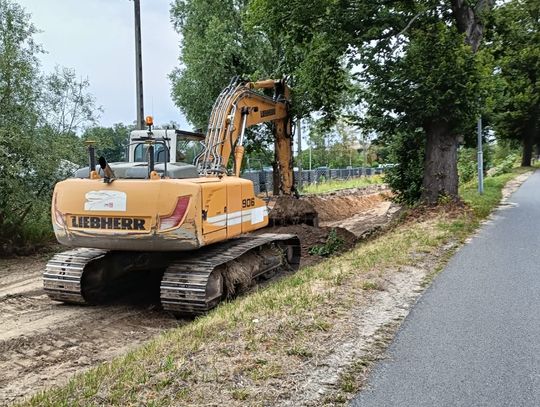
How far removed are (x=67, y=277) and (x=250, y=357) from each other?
190 inches

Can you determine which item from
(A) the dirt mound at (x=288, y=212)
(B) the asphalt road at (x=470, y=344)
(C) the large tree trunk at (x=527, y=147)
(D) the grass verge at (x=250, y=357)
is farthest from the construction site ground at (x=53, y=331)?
(C) the large tree trunk at (x=527, y=147)

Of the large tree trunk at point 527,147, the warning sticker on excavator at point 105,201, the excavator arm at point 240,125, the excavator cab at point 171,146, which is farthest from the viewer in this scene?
the large tree trunk at point 527,147

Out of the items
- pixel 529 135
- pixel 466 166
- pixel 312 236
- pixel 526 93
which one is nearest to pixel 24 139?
pixel 312 236

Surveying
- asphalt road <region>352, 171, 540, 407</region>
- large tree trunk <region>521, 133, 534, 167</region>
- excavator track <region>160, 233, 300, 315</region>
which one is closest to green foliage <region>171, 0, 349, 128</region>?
excavator track <region>160, 233, 300, 315</region>

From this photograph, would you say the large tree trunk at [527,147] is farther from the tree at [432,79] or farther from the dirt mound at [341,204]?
the tree at [432,79]

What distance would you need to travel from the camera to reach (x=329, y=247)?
45.3ft

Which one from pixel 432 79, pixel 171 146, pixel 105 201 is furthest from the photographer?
pixel 432 79

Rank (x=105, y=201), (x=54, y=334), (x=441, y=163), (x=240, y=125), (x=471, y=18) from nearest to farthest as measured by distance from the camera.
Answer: (x=54, y=334) < (x=105, y=201) < (x=240, y=125) < (x=471, y=18) < (x=441, y=163)

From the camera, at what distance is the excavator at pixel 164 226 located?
7.43m

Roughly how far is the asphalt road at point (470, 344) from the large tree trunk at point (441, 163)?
630cm

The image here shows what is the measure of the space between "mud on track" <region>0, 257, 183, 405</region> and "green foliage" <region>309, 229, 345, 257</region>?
574 cm

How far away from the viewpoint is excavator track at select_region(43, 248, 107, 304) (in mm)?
8383

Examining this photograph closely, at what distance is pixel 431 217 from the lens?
13570 millimetres

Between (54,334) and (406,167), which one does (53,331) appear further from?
(406,167)
